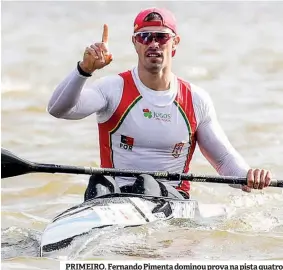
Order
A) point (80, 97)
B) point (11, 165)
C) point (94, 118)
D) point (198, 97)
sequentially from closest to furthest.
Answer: point (11, 165) < point (80, 97) < point (198, 97) < point (94, 118)

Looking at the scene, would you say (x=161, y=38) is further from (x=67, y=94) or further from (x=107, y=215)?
(x=107, y=215)

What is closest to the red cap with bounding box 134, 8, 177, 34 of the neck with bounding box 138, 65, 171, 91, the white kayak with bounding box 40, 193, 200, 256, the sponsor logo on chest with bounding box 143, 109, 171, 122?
the neck with bounding box 138, 65, 171, 91

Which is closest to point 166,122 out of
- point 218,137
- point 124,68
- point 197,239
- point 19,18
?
point 218,137

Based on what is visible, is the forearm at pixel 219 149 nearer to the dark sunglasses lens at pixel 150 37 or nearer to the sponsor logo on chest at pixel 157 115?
the sponsor logo on chest at pixel 157 115

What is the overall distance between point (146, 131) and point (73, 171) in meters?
0.63

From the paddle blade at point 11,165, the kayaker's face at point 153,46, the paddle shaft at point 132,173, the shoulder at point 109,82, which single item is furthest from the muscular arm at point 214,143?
the paddle blade at point 11,165

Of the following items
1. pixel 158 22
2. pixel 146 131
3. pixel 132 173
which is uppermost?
pixel 158 22

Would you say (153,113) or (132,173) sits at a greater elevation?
(153,113)

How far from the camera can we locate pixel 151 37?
584 centimetres

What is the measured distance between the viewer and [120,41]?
13656 millimetres

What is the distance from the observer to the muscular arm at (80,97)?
5.39m

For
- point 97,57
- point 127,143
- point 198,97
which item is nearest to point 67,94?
point 97,57

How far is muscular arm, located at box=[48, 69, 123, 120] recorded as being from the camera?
17.7 ft

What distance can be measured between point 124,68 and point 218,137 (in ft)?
20.8
